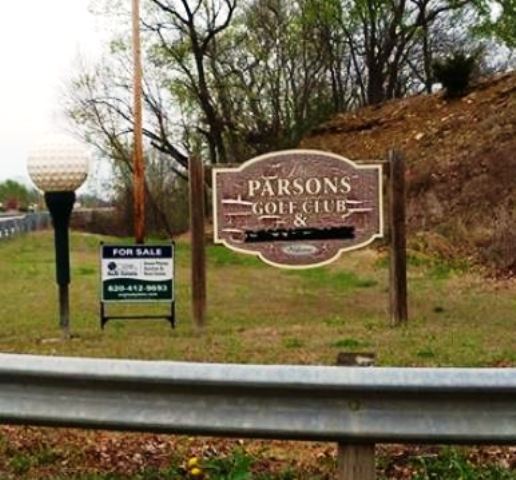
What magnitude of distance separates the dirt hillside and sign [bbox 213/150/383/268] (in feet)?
20.2

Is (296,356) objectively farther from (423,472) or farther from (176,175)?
(176,175)

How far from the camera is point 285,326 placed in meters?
11.3

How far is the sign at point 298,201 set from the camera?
11.4 metres

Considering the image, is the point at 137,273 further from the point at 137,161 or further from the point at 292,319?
the point at 137,161

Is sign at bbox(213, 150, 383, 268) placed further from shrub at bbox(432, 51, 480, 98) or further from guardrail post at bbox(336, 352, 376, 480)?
shrub at bbox(432, 51, 480, 98)

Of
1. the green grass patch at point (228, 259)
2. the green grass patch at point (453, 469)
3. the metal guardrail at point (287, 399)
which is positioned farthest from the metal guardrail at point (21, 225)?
the metal guardrail at point (287, 399)

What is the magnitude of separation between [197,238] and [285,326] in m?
1.48

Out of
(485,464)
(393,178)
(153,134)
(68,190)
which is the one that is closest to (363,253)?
(393,178)

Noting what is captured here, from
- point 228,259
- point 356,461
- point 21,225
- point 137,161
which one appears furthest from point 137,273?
point 21,225

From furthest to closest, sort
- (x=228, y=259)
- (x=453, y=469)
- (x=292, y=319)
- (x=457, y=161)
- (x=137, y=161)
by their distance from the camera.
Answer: (x=228, y=259) → (x=457, y=161) → (x=137, y=161) → (x=292, y=319) → (x=453, y=469)

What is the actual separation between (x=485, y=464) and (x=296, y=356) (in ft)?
13.9

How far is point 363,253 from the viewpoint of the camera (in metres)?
21.0

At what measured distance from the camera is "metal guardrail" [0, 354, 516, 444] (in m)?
3.44

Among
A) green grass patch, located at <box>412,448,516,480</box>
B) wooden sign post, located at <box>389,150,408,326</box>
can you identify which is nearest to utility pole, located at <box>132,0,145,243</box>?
wooden sign post, located at <box>389,150,408,326</box>
